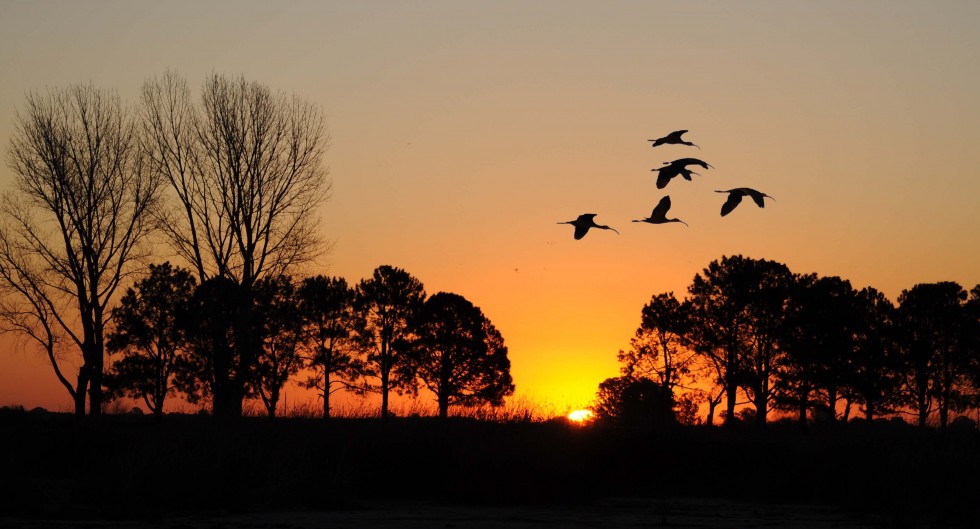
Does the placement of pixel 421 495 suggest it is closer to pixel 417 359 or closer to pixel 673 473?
pixel 673 473

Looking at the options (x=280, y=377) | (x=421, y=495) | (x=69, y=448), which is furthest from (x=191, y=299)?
(x=421, y=495)

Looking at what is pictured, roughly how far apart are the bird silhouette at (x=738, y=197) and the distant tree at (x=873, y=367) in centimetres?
4128

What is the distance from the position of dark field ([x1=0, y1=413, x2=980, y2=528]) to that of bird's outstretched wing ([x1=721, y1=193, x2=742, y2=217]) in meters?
4.76

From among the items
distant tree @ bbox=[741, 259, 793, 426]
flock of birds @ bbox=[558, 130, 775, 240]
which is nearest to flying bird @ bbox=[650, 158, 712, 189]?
flock of birds @ bbox=[558, 130, 775, 240]

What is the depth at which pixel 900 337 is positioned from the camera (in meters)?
52.8

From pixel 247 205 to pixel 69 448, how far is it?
1872cm

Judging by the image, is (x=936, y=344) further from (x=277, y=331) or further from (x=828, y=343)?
(x=277, y=331)

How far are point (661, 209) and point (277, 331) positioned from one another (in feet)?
114

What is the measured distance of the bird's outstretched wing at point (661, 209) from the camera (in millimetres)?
13555

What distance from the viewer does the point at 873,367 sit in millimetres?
52812

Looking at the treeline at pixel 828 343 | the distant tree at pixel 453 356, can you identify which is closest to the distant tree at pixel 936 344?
the treeline at pixel 828 343

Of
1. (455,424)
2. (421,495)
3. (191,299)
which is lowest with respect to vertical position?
(421,495)

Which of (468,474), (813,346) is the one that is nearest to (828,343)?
(813,346)

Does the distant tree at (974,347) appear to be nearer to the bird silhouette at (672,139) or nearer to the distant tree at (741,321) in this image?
the distant tree at (741,321)
